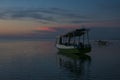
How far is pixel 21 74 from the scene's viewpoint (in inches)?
1062

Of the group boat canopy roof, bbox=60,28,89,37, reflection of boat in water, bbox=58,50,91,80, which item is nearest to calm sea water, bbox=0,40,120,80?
reflection of boat in water, bbox=58,50,91,80

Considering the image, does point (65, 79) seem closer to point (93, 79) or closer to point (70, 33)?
point (93, 79)

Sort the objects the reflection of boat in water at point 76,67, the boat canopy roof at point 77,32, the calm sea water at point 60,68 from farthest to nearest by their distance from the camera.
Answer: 1. the boat canopy roof at point 77,32
2. the reflection of boat in water at point 76,67
3. the calm sea water at point 60,68

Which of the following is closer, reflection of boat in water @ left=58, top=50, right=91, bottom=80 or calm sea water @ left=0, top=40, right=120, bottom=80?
calm sea water @ left=0, top=40, right=120, bottom=80

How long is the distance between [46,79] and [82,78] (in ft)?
9.97

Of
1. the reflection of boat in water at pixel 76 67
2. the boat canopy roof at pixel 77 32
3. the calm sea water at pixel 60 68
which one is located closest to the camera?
the calm sea water at pixel 60 68

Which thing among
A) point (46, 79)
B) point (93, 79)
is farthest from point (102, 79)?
point (46, 79)

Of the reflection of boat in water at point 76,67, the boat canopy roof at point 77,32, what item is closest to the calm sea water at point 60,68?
the reflection of boat in water at point 76,67

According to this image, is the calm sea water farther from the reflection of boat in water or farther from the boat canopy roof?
the boat canopy roof

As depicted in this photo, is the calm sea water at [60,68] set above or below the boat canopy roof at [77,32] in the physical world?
below

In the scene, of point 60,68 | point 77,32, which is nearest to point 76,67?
point 60,68

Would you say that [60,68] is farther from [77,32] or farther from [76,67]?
[77,32]

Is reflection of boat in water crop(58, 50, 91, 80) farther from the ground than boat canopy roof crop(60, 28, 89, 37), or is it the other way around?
boat canopy roof crop(60, 28, 89, 37)

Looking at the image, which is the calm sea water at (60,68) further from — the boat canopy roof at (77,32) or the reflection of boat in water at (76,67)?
the boat canopy roof at (77,32)
